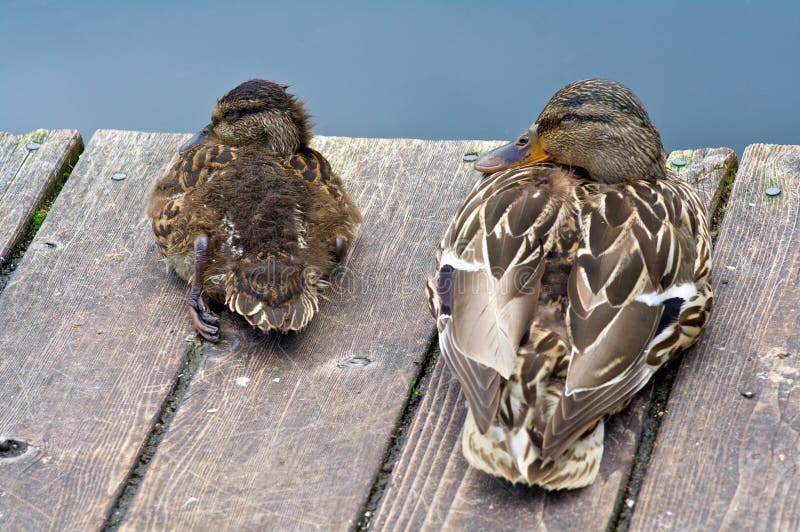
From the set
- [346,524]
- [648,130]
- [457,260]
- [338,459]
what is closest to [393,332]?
[457,260]

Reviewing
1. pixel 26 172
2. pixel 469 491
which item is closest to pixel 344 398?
pixel 469 491

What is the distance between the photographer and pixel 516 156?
3.86 m

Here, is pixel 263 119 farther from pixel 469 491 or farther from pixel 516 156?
pixel 469 491

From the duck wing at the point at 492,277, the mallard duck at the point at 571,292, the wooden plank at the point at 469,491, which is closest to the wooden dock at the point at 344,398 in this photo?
the wooden plank at the point at 469,491

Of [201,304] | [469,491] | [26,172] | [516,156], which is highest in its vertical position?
[516,156]

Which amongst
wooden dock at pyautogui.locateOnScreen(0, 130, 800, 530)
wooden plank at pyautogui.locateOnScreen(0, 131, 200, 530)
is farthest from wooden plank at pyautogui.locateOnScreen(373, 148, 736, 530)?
wooden plank at pyautogui.locateOnScreen(0, 131, 200, 530)

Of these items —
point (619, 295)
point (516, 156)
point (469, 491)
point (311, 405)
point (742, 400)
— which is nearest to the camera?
point (469, 491)

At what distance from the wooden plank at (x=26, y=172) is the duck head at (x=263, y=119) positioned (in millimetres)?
580

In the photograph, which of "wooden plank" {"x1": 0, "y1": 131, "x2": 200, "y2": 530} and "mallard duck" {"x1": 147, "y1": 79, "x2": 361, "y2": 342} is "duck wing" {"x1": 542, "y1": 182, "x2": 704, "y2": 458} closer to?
"mallard duck" {"x1": 147, "y1": 79, "x2": 361, "y2": 342}

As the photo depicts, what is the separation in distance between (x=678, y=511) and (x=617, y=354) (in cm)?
45

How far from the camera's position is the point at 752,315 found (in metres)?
3.45

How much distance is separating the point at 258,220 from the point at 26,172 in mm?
1330

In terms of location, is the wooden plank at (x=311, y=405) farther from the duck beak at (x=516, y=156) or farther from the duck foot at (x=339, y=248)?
the duck beak at (x=516, y=156)

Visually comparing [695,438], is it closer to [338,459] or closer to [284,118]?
[338,459]
